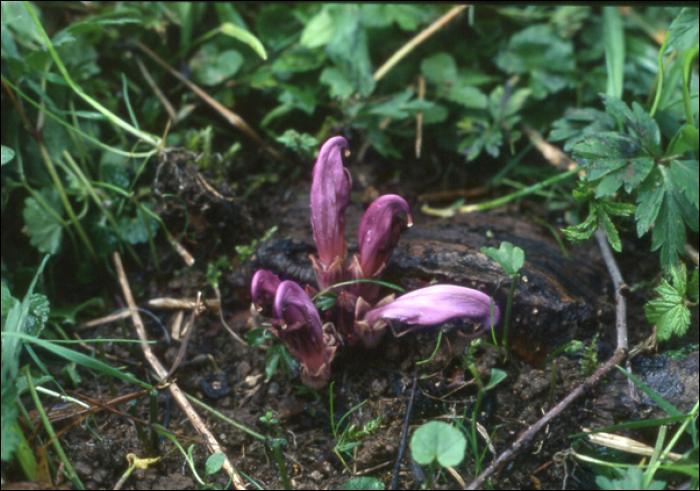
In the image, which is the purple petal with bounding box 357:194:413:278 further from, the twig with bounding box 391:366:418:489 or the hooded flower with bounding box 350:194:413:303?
the twig with bounding box 391:366:418:489

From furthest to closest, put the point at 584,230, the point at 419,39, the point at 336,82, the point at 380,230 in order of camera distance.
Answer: the point at 419,39, the point at 336,82, the point at 584,230, the point at 380,230

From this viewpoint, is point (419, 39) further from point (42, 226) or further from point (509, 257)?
point (42, 226)

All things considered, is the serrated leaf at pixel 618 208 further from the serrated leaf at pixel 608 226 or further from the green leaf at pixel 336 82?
the green leaf at pixel 336 82

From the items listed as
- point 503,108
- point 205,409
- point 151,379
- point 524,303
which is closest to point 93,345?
point 151,379

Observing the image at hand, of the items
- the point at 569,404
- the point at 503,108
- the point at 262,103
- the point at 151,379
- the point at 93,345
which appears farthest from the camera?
the point at 262,103

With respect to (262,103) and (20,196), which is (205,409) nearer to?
(20,196)

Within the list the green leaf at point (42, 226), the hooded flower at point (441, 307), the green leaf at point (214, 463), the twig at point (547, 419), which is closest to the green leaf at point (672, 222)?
the twig at point (547, 419)

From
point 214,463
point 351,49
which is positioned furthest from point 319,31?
point 214,463
